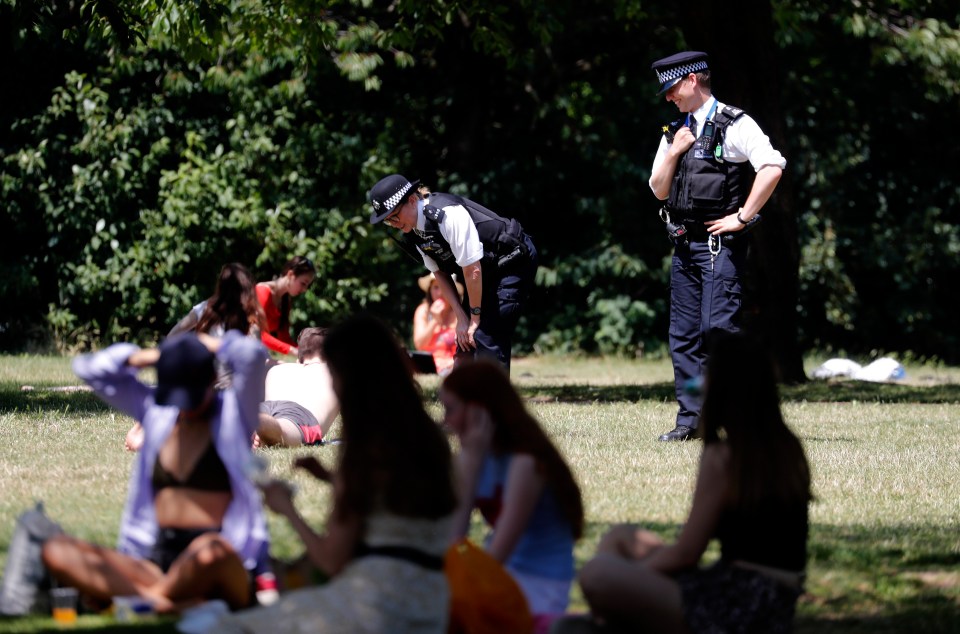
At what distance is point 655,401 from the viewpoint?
1218cm

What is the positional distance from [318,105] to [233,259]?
90.5 inches

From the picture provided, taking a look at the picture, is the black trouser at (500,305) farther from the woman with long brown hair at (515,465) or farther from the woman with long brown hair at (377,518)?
the woman with long brown hair at (377,518)

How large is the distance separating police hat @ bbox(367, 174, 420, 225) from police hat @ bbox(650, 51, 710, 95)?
172 centimetres

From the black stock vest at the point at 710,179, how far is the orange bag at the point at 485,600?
4950 mm

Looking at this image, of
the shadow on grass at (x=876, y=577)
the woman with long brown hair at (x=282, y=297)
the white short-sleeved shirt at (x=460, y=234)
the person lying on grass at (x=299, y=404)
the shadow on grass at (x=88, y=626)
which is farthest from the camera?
the woman with long brown hair at (x=282, y=297)

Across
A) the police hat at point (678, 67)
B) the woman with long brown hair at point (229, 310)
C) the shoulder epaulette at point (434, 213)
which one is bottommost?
the woman with long brown hair at point (229, 310)

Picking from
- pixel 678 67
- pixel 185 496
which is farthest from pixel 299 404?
pixel 185 496

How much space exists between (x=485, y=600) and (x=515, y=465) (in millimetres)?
478

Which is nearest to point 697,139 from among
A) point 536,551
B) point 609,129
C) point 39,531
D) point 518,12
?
point 536,551

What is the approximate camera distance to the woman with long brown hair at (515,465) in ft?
15.2

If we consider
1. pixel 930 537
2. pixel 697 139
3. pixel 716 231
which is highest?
pixel 697 139

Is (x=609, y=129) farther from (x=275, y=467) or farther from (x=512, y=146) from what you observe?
(x=275, y=467)

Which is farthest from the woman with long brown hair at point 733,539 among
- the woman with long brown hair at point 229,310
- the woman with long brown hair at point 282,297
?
the woman with long brown hair at point 282,297

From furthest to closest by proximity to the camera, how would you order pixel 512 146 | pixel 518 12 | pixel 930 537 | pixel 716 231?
pixel 512 146, pixel 518 12, pixel 716 231, pixel 930 537
